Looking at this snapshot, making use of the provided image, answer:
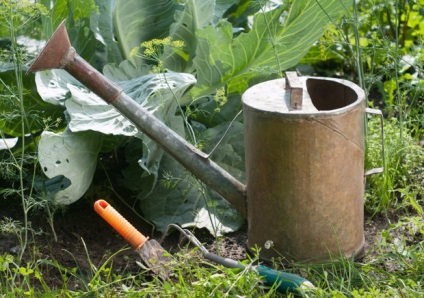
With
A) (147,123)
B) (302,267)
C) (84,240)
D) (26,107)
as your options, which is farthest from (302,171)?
(26,107)

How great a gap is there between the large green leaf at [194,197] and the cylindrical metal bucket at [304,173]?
0.39 meters

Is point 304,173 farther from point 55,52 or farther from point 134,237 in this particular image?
point 55,52

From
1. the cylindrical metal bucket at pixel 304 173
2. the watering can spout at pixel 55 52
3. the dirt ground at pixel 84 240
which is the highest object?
the watering can spout at pixel 55 52

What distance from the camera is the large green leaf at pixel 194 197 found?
3.65m

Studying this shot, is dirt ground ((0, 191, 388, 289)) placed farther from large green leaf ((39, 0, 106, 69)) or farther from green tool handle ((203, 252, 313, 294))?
large green leaf ((39, 0, 106, 69))

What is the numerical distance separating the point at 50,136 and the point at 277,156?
956mm

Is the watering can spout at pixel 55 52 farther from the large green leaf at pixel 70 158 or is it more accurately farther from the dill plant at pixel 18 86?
the large green leaf at pixel 70 158

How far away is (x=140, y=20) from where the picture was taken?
3904mm

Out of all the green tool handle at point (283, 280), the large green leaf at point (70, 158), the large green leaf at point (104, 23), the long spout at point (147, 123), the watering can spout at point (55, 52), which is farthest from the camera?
the large green leaf at point (104, 23)

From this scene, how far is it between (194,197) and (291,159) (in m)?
0.84

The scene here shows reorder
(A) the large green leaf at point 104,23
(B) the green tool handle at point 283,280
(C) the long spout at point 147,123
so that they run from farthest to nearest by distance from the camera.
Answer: (A) the large green leaf at point 104,23
(C) the long spout at point 147,123
(B) the green tool handle at point 283,280

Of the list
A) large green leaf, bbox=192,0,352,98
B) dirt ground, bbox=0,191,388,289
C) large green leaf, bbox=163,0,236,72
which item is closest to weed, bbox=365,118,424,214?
dirt ground, bbox=0,191,388,289

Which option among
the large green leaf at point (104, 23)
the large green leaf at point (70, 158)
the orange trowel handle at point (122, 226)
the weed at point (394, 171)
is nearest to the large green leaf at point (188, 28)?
the large green leaf at point (104, 23)

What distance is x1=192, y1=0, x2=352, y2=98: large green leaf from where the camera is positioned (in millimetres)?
3645
